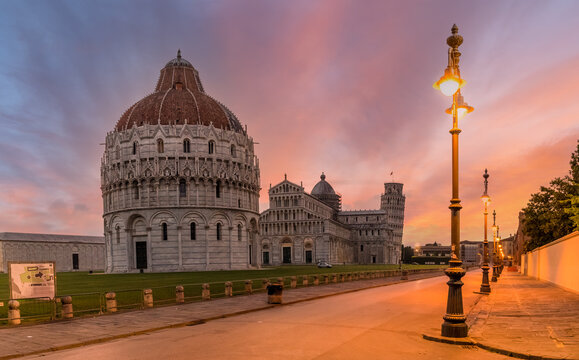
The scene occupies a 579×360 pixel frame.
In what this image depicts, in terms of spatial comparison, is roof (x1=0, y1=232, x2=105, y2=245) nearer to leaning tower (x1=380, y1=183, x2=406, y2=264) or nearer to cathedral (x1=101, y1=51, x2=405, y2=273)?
cathedral (x1=101, y1=51, x2=405, y2=273)

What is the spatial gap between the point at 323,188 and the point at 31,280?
153 meters

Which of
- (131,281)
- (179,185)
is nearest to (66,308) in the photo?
(131,281)

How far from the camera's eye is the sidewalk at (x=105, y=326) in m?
12.2

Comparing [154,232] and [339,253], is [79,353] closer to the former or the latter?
[154,232]

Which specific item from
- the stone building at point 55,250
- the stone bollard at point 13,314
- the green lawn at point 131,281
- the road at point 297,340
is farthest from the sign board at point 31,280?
the stone building at point 55,250

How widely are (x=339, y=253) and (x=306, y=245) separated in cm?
1521

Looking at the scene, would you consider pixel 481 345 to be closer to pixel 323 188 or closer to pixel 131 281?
pixel 131 281

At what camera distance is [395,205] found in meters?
192

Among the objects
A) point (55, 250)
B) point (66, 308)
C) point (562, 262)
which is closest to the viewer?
point (66, 308)

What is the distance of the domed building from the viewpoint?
7012 centimetres

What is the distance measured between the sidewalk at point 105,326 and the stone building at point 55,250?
9319 cm

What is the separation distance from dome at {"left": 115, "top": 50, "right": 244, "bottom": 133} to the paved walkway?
186 feet

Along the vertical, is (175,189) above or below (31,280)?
above

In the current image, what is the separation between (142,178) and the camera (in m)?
70.2
